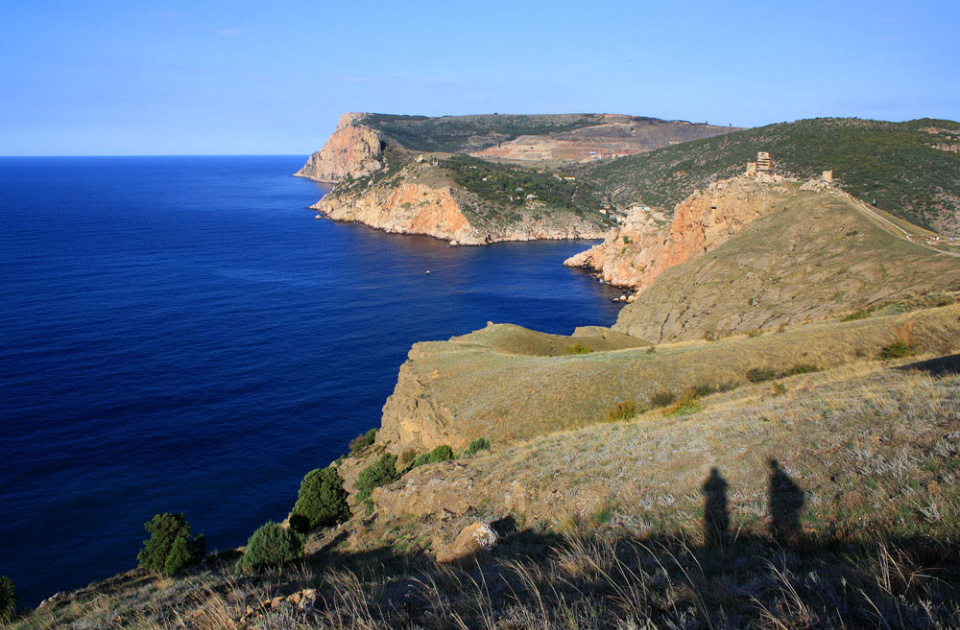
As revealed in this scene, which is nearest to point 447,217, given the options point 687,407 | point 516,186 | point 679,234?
point 516,186

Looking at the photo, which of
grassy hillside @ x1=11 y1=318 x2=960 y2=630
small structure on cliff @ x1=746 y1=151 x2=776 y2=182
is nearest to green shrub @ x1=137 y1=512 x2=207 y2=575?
grassy hillside @ x1=11 y1=318 x2=960 y2=630

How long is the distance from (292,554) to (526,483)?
6.26 metres

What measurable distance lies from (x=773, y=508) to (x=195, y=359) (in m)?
56.5

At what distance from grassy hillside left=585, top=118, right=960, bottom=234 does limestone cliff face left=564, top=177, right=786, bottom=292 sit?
24.1 m

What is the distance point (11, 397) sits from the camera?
44750mm

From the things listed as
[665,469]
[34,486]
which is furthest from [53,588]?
[665,469]

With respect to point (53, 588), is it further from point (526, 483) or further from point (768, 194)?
point (768, 194)

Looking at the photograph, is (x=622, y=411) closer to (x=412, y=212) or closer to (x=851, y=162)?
(x=851, y=162)

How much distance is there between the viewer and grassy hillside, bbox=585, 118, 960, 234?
72.9 metres

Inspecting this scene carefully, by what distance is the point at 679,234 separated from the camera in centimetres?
7738

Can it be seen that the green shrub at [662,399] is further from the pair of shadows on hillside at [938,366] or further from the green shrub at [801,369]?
the pair of shadows on hillside at [938,366]

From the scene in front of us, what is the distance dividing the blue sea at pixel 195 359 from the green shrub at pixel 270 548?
1857cm

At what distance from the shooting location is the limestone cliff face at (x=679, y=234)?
210 feet

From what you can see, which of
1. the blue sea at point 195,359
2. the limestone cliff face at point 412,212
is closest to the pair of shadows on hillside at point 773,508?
the blue sea at point 195,359
